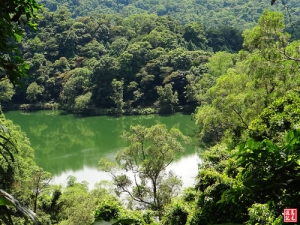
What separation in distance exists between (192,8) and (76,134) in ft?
150

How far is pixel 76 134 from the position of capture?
22.7m

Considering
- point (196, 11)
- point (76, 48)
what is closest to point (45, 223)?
point (76, 48)

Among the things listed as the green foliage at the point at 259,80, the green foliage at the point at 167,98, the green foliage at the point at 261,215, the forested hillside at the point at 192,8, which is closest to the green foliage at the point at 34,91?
the green foliage at the point at 167,98

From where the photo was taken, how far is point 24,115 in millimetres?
27422

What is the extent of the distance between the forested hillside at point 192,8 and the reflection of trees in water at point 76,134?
29.4 metres

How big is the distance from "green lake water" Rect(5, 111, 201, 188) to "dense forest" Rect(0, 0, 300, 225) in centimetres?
120

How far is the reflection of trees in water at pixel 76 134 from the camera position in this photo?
55.8 feet

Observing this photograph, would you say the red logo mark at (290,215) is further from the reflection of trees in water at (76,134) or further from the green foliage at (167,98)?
the green foliage at (167,98)

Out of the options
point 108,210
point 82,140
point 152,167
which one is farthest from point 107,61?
point 108,210

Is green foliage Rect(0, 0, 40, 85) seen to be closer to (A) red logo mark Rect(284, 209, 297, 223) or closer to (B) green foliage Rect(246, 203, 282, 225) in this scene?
(A) red logo mark Rect(284, 209, 297, 223)

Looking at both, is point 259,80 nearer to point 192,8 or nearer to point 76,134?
point 76,134

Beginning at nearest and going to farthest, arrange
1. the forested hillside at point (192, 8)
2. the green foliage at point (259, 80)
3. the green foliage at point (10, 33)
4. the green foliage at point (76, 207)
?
the green foliage at point (10, 33) < the green foliage at point (76, 207) < the green foliage at point (259, 80) < the forested hillside at point (192, 8)

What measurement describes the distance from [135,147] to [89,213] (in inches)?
83.7

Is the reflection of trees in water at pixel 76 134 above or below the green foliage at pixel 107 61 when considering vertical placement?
below
